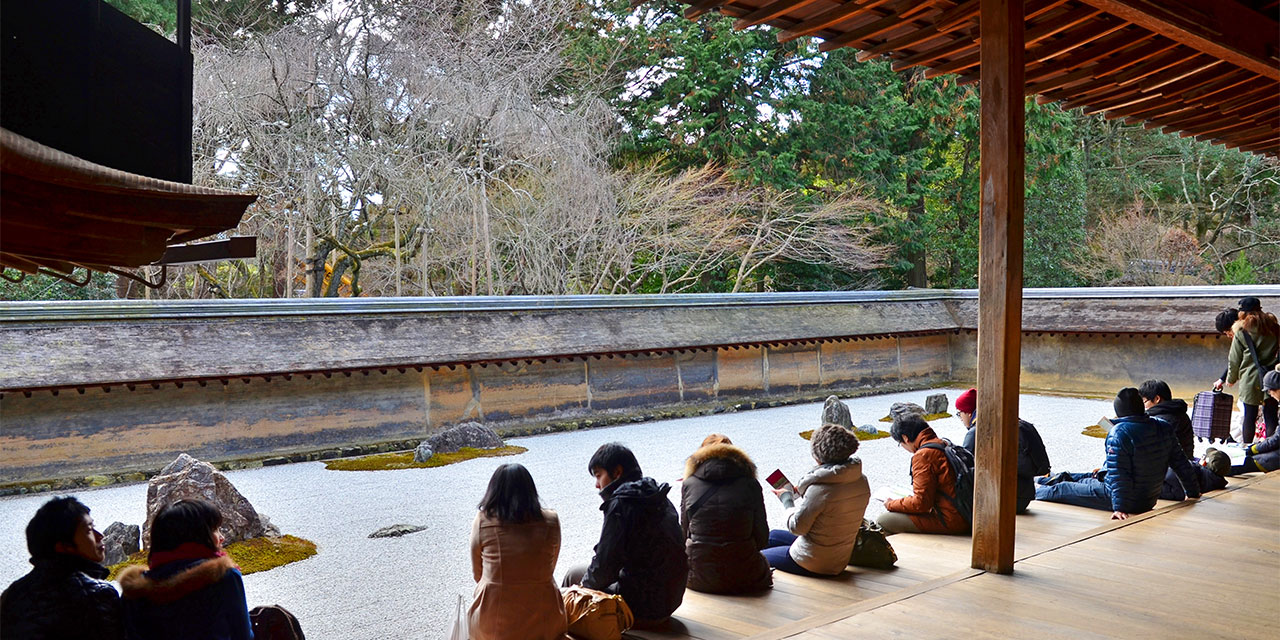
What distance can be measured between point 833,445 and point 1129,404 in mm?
2332

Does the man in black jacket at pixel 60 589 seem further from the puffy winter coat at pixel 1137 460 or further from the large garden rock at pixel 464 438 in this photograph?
the large garden rock at pixel 464 438

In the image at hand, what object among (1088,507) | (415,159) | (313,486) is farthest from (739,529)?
(415,159)

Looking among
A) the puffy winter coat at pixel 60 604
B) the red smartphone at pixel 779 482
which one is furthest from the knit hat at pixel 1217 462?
the puffy winter coat at pixel 60 604

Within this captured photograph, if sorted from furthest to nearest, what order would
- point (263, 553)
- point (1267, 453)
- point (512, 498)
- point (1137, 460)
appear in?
point (1267, 453)
point (263, 553)
point (1137, 460)
point (512, 498)

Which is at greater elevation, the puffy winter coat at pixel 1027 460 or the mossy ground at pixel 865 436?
the puffy winter coat at pixel 1027 460

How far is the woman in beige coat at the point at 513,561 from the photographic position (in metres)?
3.33

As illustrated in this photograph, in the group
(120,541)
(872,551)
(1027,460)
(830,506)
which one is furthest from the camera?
(120,541)

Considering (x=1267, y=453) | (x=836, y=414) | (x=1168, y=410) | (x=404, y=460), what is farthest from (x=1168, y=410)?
(x=404, y=460)

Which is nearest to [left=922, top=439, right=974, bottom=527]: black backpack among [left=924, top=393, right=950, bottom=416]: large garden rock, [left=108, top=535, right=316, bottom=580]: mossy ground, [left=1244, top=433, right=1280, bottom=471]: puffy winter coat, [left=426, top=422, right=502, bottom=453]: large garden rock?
[left=1244, top=433, right=1280, bottom=471]: puffy winter coat

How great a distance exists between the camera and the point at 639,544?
3783 mm

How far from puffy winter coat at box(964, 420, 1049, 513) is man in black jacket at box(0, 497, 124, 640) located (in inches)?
180

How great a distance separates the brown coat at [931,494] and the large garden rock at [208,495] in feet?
15.8

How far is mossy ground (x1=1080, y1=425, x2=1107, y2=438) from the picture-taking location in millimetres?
11688

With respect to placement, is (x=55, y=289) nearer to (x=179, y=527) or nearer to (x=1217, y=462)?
(x=179, y=527)
